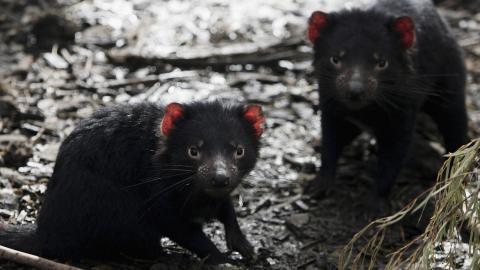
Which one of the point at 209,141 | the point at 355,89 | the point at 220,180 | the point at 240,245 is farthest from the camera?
the point at 355,89

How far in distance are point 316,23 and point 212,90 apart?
180cm

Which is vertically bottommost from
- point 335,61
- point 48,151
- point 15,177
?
point 15,177

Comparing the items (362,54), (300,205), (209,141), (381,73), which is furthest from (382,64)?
(209,141)

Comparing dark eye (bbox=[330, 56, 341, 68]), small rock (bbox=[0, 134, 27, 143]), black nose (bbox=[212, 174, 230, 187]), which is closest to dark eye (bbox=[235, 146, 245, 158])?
black nose (bbox=[212, 174, 230, 187])

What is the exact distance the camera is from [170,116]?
5129mm

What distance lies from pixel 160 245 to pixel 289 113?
2.82 metres

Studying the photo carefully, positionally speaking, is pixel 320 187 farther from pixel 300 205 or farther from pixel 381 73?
pixel 381 73

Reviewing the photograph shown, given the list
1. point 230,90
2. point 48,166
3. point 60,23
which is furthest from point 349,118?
point 60,23

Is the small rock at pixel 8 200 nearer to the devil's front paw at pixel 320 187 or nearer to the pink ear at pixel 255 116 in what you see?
the pink ear at pixel 255 116

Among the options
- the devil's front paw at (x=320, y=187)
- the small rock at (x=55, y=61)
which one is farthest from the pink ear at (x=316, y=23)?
the small rock at (x=55, y=61)

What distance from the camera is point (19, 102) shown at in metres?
7.20

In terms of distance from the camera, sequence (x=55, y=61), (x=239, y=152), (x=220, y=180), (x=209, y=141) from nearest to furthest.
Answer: (x=220, y=180)
(x=209, y=141)
(x=239, y=152)
(x=55, y=61)

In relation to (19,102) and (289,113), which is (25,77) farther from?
(289,113)

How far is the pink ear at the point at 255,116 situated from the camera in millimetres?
5318
